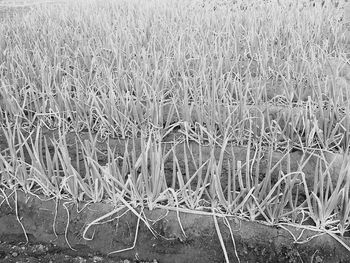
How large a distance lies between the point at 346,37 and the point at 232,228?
180 centimetres

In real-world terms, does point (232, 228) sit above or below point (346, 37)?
below

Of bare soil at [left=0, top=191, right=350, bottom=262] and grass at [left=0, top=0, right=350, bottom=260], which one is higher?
grass at [left=0, top=0, right=350, bottom=260]

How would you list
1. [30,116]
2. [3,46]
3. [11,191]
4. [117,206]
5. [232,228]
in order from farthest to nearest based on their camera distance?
[3,46], [30,116], [11,191], [117,206], [232,228]

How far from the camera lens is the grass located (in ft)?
3.82

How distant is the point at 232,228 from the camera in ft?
3.78

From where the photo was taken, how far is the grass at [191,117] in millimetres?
1163

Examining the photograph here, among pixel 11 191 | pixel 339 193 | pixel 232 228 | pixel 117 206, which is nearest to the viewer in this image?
pixel 339 193

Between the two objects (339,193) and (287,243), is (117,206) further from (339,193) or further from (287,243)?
(339,193)

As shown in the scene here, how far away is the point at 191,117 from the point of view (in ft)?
5.72

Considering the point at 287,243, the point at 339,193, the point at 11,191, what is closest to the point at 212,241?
the point at 287,243

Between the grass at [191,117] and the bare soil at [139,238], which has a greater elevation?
the grass at [191,117]

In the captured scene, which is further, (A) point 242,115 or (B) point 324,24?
(B) point 324,24

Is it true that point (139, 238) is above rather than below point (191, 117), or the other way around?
below

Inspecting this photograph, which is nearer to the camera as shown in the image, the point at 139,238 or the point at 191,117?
the point at 139,238
